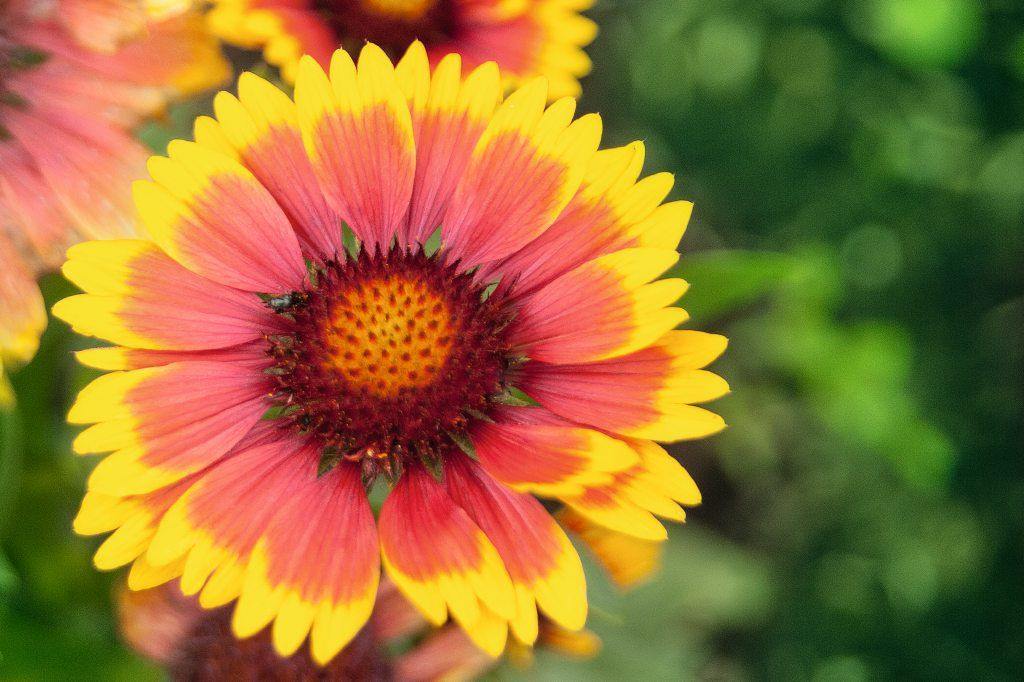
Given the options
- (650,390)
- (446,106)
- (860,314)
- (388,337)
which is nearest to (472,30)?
(446,106)

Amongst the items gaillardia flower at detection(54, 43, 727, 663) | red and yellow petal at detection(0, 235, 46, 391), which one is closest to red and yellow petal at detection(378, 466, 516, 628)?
gaillardia flower at detection(54, 43, 727, 663)

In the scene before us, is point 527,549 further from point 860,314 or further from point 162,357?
point 860,314

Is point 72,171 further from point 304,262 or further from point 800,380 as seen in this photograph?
point 800,380

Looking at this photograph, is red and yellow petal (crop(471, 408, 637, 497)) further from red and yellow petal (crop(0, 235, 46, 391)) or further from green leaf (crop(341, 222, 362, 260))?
red and yellow petal (crop(0, 235, 46, 391))

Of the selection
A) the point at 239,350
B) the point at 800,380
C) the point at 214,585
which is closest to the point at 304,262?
the point at 239,350

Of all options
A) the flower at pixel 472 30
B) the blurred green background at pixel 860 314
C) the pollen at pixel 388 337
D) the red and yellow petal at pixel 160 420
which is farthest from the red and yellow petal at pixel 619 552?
the blurred green background at pixel 860 314

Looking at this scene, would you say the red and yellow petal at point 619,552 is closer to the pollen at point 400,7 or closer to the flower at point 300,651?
the flower at point 300,651

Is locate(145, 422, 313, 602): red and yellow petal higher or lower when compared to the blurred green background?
lower
